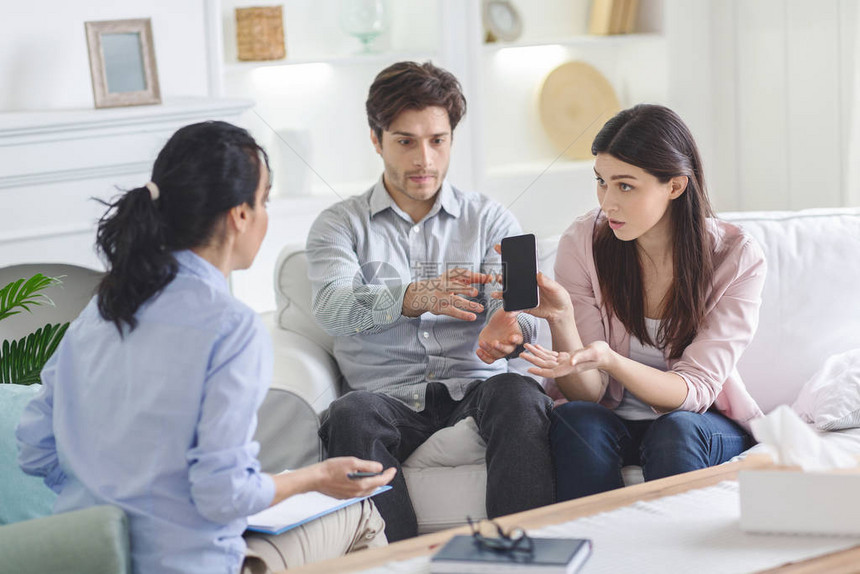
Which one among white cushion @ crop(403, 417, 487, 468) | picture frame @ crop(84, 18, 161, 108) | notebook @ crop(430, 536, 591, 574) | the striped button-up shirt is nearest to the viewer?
notebook @ crop(430, 536, 591, 574)

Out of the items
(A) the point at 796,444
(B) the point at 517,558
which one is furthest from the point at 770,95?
(B) the point at 517,558

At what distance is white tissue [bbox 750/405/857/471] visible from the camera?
1.33 m

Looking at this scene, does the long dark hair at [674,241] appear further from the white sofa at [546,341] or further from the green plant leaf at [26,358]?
the green plant leaf at [26,358]

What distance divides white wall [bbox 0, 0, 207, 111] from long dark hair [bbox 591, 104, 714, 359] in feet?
4.81

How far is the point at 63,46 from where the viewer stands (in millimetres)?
2713

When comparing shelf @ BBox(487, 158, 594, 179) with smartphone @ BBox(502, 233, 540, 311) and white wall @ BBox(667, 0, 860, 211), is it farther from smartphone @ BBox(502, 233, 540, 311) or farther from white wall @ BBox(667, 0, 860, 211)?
smartphone @ BBox(502, 233, 540, 311)

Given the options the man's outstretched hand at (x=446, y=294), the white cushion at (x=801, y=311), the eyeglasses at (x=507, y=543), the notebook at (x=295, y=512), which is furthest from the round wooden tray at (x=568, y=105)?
Result: the eyeglasses at (x=507, y=543)

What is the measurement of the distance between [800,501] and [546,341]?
909mm

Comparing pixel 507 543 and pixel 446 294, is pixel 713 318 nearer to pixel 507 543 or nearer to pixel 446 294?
pixel 446 294

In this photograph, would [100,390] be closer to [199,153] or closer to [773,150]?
[199,153]

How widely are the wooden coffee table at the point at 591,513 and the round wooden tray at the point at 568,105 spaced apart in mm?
2237

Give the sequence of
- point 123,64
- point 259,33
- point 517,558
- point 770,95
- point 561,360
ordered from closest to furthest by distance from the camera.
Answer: point 517,558, point 561,360, point 123,64, point 259,33, point 770,95

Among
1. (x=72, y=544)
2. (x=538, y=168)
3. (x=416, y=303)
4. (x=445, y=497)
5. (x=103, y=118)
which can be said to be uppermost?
(x=103, y=118)

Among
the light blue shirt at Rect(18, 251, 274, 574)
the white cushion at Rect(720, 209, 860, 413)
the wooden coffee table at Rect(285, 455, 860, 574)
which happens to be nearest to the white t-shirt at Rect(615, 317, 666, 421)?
the white cushion at Rect(720, 209, 860, 413)
